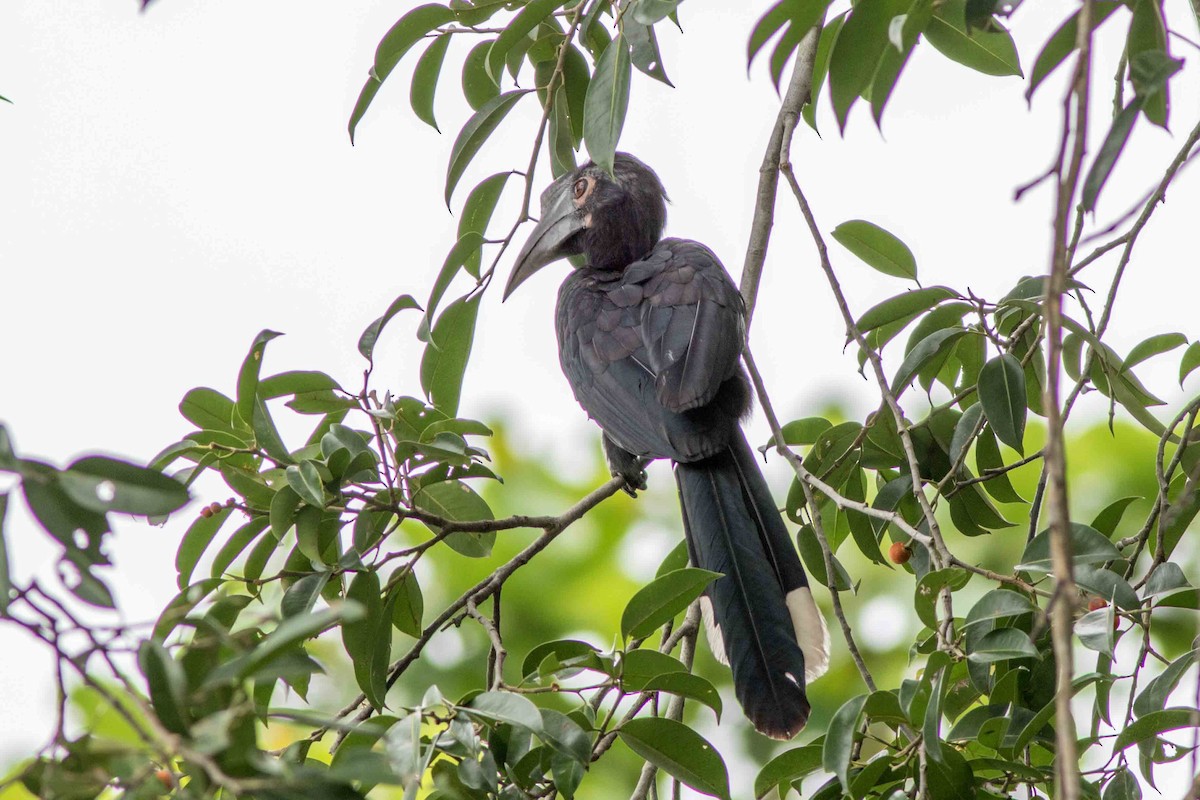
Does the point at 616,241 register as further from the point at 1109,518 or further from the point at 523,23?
the point at 1109,518

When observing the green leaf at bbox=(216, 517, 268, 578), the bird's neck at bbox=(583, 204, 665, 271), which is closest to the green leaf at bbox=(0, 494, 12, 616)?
the green leaf at bbox=(216, 517, 268, 578)

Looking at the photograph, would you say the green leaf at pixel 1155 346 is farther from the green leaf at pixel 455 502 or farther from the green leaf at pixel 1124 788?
the green leaf at pixel 455 502

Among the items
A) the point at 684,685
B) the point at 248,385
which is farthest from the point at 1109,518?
the point at 248,385

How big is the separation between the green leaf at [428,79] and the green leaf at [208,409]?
2.80 ft

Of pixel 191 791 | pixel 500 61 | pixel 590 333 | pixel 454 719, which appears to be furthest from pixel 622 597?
pixel 191 791

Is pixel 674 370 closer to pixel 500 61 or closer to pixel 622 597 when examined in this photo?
pixel 500 61

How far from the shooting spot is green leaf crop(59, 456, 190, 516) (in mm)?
1285

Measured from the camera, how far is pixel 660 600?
2.04 metres

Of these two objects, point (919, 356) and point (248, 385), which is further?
point (919, 356)

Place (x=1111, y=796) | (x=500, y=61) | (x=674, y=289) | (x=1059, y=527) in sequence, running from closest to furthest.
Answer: (x=1059, y=527) < (x=1111, y=796) < (x=500, y=61) < (x=674, y=289)

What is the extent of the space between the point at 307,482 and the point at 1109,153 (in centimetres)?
131

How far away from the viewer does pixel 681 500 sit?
300cm

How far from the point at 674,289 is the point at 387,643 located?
1476mm

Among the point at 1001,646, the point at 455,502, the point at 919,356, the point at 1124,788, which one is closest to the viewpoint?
the point at 1001,646
